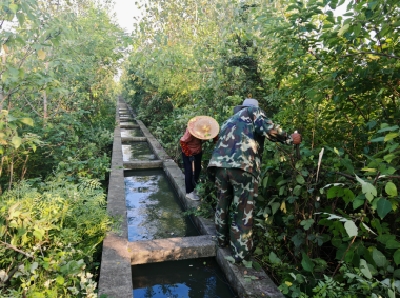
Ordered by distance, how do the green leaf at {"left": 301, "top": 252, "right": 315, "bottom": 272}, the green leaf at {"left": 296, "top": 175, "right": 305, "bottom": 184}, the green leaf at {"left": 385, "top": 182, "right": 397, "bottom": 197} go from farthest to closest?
the green leaf at {"left": 296, "top": 175, "right": 305, "bottom": 184} < the green leaf at {"left": 301, "top": 252, "right": 315, "bottom": 272} < the green leaf at {"left": 385, "top": 182, "right": 397, "bottom": 197}

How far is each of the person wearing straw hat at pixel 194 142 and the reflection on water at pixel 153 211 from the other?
1.75 feet

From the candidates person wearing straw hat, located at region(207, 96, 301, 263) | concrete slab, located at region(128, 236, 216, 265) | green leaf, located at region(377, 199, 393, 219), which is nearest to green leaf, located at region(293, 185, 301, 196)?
person wearing straw hat, located at region(207, 96, 301, 263)

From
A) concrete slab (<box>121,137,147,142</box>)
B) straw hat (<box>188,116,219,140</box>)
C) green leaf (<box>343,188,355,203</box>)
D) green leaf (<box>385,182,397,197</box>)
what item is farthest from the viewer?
concrete slab (<box>121,137,147,142</box>)

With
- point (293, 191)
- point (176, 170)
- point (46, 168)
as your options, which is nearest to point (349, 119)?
point (293, 191)

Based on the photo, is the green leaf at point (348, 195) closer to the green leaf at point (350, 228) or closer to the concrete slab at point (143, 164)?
the green leaf at point (350, 228)

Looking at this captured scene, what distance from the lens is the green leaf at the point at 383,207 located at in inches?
69.7

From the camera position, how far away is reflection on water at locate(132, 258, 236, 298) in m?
3.12

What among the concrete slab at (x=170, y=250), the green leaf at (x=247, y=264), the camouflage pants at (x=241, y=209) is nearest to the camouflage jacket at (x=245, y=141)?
the camouflage pants at (x=241, y=209)

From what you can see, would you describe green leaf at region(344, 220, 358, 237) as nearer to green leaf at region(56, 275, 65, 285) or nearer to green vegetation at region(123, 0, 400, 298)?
green vegetation at region(123, 0, 400, 298)

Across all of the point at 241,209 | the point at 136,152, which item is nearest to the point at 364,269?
the point at 241,209

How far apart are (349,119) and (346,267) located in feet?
5.59

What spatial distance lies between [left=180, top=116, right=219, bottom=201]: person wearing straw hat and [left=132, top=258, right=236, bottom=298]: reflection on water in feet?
5.62

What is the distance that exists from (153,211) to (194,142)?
151 centimetres

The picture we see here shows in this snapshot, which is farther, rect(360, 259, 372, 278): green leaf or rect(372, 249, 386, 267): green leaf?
rect(372, 249, 386, 267): green leaf
